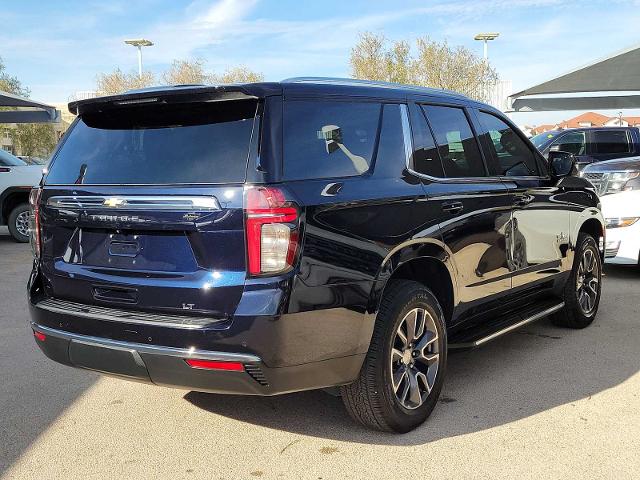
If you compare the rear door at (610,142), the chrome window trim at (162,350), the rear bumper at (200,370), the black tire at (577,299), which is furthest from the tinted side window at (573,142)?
the chrome window trim at (162,350)

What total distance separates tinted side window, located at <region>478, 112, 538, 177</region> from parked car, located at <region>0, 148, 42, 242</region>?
29.6 ft

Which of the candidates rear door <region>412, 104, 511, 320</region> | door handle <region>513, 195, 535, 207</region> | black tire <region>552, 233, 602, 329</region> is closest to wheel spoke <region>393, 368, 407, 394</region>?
rear door <region>412, 104, 511, 320</region>

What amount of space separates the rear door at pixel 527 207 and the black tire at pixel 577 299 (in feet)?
0.76

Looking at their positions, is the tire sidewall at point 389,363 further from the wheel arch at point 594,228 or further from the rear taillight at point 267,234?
the wheel arch at point 594,228

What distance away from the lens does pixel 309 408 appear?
12.6 feet

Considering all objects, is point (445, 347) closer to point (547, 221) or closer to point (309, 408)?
point (309, 408)

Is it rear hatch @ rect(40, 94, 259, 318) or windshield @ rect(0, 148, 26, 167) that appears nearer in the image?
rear hatch @ rect(40, 94, 259, 318)

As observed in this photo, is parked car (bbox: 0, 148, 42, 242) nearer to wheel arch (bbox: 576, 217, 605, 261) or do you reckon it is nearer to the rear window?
the rear window

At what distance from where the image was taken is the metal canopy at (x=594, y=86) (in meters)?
16.4

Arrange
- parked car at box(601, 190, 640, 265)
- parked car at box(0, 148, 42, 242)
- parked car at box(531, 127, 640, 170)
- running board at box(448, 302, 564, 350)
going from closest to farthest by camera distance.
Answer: running board at box(448, 302, 564, 350), parked car at box(601, 190, 640, 265), parked car at box(0, 148, 42, 242), parked car at box(531, 127, 640, 170)

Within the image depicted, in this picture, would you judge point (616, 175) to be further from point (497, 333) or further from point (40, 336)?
point (40, 336)

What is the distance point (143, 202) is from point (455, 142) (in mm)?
2060

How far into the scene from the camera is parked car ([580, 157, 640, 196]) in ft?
24.9

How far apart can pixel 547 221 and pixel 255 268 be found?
2828mm
